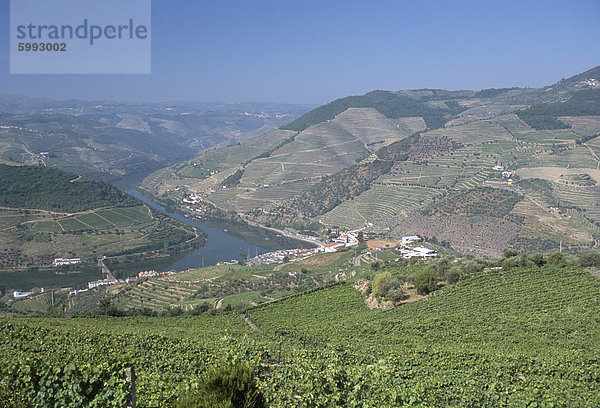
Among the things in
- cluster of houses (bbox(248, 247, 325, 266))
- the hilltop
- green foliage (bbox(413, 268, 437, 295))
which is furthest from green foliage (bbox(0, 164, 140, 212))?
green foliage (bbox(413, 268, 437, 295))

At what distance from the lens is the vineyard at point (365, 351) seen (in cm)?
859

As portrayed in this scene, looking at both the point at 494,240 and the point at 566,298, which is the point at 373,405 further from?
the point at 494,240

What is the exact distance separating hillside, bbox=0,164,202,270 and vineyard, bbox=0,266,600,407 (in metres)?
51.5

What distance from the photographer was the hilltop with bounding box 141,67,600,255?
69875mm

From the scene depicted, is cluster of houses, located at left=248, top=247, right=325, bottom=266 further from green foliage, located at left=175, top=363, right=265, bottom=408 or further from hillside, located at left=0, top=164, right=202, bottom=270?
green foliage, located at left=175, top=363, right=265, bottom=408

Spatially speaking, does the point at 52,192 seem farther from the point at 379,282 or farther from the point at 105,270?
the point at 379,282

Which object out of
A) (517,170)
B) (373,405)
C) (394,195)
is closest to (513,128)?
(517,170)

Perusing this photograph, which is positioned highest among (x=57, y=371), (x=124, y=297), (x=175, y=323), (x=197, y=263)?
(x=57, y=371)

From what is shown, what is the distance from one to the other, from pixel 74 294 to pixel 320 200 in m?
60.7

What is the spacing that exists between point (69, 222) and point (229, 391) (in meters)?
79.3

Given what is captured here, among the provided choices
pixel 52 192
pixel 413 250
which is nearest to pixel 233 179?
pixel 52 192

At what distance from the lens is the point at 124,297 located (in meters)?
46.1

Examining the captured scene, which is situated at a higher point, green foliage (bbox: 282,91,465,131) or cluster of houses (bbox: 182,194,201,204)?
green foliage (bbox: 282,91,465,131)

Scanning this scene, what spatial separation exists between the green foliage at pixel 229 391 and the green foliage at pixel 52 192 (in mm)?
83518
